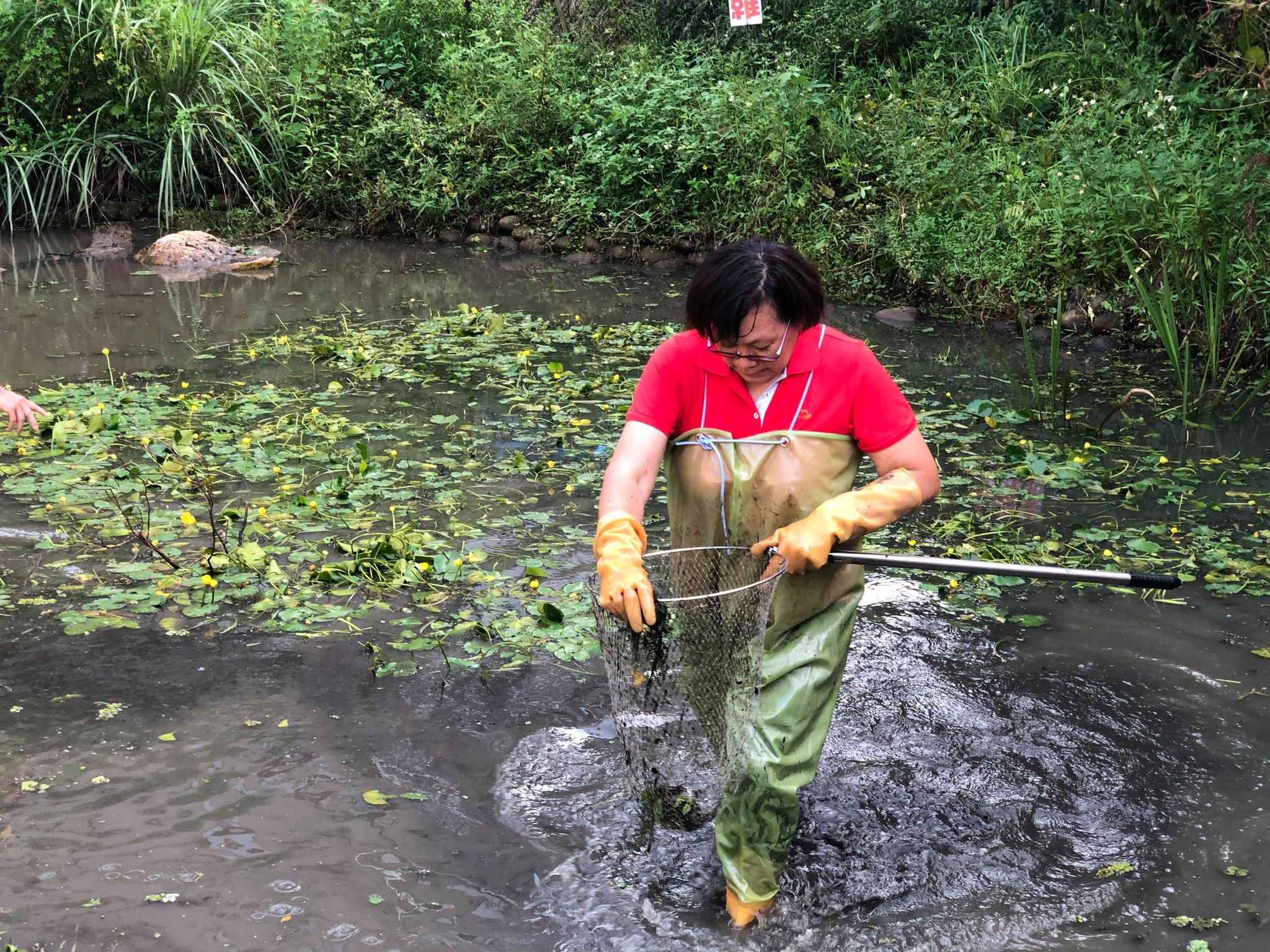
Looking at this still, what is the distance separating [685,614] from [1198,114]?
8.44m

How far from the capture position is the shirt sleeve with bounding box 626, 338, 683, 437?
2.94 metres

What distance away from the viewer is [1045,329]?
8.93 meters

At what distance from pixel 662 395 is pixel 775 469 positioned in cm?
33

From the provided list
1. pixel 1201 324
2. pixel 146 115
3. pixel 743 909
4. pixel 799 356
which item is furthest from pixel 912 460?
pixel 146 115

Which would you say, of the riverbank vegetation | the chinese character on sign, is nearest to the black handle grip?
the riverbank vegetation

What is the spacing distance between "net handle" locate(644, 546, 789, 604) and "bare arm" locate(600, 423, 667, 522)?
116mm

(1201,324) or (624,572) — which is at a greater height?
(624,572)

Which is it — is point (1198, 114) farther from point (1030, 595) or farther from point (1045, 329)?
point (1030, 595)

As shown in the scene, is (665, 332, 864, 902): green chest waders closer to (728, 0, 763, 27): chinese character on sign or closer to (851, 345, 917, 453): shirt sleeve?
(851, 345, 917, 453): shirt sleeve

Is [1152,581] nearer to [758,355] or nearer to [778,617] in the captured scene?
[778,617]

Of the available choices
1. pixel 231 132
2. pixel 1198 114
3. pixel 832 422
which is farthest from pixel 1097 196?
pixel 231 132

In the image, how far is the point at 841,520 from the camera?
9.11 feet

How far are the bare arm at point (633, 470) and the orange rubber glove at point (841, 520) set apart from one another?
31 centimetres

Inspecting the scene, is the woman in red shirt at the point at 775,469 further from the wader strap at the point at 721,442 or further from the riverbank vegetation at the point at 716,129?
the riverbank vegetation at the point at 716,129
